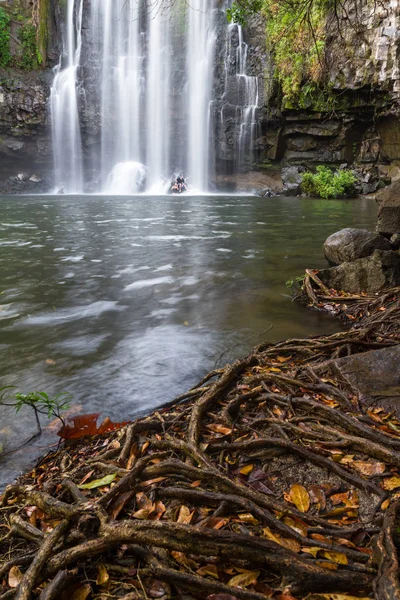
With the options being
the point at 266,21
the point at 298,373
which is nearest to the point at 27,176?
the point at 266,21

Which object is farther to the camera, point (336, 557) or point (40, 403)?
point (40, 403)

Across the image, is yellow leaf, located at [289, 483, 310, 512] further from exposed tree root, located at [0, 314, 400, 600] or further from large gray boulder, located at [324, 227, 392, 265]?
large gray boulder, located at [324, 227, 392, 265]

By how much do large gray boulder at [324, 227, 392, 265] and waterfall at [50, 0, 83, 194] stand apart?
95.0 ft

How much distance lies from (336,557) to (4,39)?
3871 cm

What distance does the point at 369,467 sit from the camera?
2.00 m

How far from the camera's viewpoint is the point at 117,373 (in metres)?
4.05

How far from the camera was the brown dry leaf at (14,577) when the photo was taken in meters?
1.53

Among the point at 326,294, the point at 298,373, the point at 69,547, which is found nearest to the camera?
the point at 69,547

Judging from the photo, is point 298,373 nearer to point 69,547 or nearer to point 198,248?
point 69,547

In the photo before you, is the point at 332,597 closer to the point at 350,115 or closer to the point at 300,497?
the point at 300,497

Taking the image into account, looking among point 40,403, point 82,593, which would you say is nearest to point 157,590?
point 82,593

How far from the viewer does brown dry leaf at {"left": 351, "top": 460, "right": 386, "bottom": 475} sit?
1.96 metres

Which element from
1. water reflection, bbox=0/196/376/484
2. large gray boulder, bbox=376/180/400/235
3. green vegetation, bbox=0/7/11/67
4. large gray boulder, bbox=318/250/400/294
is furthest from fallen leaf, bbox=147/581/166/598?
green vegetation, bbox=0/7/11/67

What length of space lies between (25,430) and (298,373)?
2.05 m
